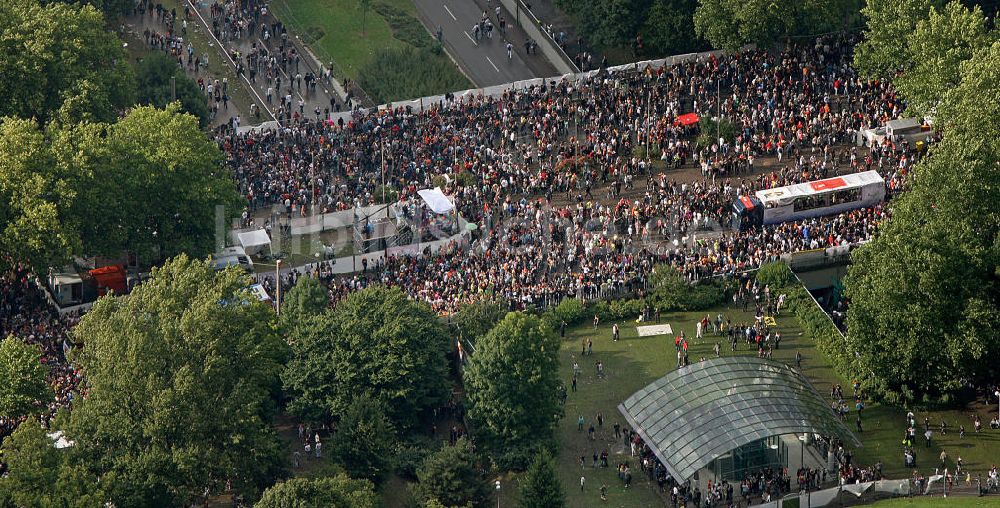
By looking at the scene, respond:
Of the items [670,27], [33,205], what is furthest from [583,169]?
[33,205]

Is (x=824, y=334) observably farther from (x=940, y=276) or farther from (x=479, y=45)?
(x=479, y=45)

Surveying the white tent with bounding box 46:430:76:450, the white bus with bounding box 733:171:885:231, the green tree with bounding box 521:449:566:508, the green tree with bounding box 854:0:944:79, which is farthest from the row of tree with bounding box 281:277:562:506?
the green tree with bounding box 854:0:944:79

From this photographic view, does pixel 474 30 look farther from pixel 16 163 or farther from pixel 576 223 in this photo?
pixel 16 163

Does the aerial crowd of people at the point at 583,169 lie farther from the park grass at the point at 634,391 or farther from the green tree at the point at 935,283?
the green tree at the point at 935,283

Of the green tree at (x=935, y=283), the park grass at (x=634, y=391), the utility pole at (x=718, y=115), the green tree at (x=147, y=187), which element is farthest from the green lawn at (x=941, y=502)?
the green tree at (x=147, y=187)

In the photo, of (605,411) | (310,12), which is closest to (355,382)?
(605,411)

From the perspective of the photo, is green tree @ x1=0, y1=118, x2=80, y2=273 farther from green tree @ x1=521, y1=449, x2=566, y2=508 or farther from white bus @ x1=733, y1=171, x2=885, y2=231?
white bus @ x1=733, y1=171, x2=885, y2=231

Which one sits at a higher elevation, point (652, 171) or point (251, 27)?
point (251, 27)
